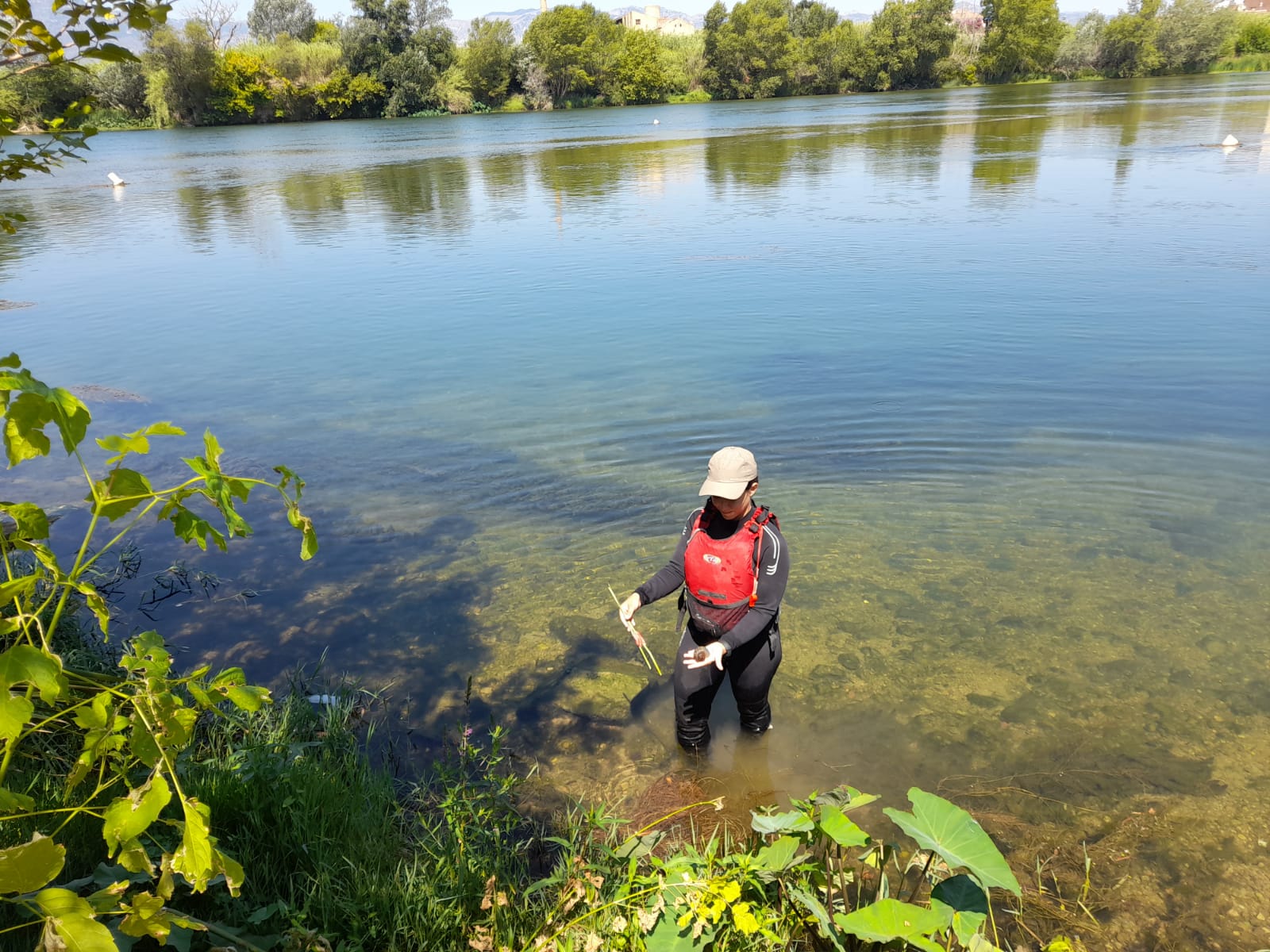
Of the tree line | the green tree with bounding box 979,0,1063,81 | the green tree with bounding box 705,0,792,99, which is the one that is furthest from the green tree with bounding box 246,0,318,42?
the green tree with bounding box 979,0,1063,81

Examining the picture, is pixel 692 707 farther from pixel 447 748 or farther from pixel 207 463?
pixel 207 463

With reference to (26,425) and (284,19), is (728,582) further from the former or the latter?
(284,19)

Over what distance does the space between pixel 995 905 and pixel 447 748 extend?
2.73 meters

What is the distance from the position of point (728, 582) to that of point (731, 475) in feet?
1.88

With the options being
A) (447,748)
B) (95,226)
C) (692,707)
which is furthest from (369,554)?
(95,226)

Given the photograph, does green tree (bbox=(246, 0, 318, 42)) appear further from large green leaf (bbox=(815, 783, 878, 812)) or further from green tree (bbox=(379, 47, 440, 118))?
large green leaf (bbox=(815, 783, 878, 812))

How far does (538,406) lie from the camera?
33.6 ft

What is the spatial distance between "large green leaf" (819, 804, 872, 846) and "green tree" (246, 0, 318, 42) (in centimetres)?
11009

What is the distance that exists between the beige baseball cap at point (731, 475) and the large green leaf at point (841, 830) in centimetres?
137

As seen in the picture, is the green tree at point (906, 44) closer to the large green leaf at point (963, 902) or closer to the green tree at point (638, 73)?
the green tree at point (638, 73)

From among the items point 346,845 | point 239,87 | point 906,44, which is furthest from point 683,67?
point 346,845

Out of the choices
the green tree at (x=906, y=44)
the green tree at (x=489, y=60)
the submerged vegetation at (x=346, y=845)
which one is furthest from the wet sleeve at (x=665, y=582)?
the green tree at (x=906, y=44)

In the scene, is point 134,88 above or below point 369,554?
above

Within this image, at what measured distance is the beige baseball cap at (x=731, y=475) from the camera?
3.97 meters
